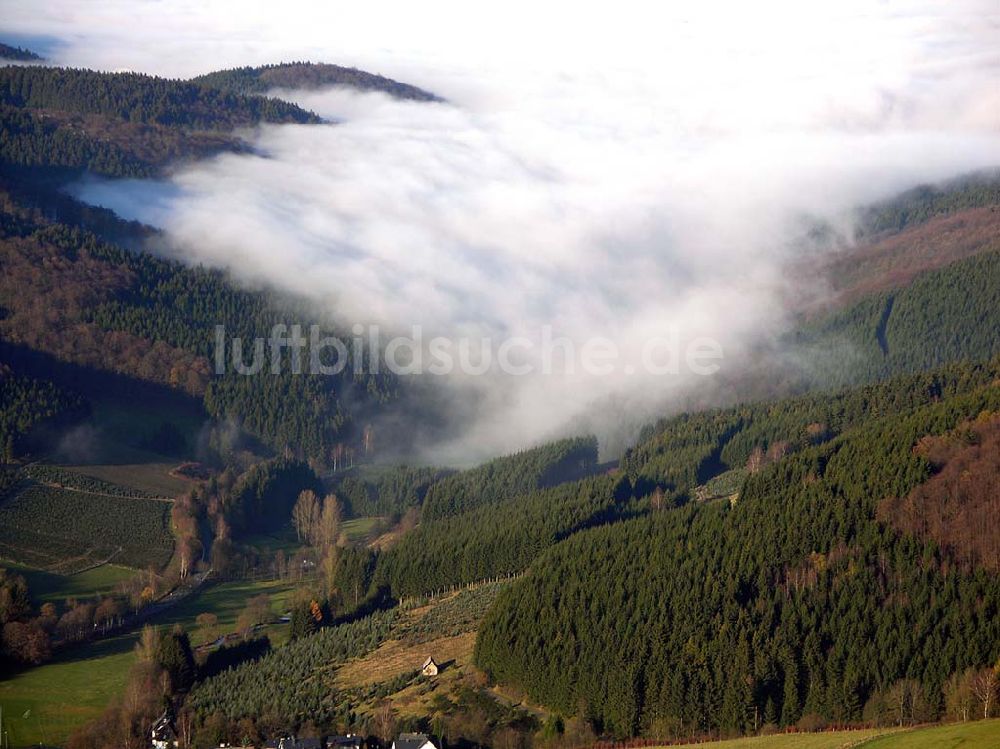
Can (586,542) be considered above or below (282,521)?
above

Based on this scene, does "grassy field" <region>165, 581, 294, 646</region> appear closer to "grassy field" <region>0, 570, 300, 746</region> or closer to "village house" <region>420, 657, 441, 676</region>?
"grassy field" <region>0, 570, 300, 746</region>

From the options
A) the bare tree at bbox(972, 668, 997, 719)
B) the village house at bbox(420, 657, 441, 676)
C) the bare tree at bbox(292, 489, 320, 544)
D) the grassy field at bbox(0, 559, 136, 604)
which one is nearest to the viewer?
the bare tree at bbox(972, 668, 997, 719)

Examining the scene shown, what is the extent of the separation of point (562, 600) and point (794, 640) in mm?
18187

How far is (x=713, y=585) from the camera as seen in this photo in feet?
342

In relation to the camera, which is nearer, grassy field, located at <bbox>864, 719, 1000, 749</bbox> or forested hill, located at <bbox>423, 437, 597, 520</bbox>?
grassy field, located at <bbox>864, 719, 1000, 749</bbox>

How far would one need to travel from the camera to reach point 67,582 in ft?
451

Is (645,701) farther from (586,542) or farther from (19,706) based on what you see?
(19,706)

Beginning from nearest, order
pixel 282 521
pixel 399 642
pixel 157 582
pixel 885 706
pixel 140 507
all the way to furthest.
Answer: pixel 885 706 < pixel 399 642 < pixel 157 582 < pixel 140 507 < pixel 282 521

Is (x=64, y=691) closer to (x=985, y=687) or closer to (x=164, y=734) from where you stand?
(x=164, y=734)

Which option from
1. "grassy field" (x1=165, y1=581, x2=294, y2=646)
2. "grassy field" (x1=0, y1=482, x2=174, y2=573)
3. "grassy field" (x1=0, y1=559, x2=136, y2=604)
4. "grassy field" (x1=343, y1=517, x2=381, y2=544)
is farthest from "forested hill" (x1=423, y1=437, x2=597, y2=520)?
"grassy field" (x1=0, y1=559, x2=136, y2=604)

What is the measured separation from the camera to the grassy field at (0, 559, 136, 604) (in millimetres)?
133000

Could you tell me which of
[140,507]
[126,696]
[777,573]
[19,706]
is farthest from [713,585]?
[140,507]

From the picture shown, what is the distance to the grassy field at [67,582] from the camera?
13300 cm

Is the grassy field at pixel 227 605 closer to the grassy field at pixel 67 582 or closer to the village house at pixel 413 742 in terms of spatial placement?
the grassy field at pixel 67 582
